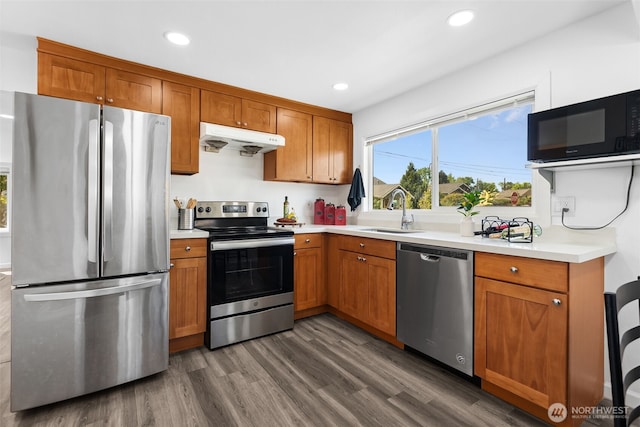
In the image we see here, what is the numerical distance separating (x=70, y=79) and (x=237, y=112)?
4.28 feet

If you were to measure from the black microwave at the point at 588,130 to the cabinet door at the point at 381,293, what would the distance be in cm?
130

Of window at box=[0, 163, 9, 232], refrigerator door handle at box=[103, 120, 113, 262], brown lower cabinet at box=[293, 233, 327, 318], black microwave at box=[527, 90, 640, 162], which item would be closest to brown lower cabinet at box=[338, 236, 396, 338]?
brown lower cabinet at box=[293, 233, 327, 318]

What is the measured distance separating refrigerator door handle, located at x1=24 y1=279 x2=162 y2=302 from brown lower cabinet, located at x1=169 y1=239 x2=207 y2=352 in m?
0.36

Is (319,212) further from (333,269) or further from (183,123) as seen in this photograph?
(183,123)

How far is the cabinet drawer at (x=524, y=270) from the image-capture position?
62.4 inches

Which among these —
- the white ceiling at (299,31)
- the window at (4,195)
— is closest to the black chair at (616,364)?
the white ceiling at (299,31)

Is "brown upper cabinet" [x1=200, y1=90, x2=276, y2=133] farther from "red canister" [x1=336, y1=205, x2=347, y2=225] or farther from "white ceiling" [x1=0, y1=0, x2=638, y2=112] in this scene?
"red canister" [x1=336, y1=205, x2=347, y2=225]

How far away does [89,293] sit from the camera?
6.12ft

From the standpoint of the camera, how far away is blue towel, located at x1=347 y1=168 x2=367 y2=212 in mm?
3742

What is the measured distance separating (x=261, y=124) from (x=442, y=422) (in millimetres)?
2909

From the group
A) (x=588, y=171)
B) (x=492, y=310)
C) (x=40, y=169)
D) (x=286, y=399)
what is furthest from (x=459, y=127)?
(x=40, y=169)

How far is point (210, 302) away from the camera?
257cm

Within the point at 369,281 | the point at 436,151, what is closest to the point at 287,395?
the point at 369,281

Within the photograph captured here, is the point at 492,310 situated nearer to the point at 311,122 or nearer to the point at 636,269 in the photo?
the point at 636,269
